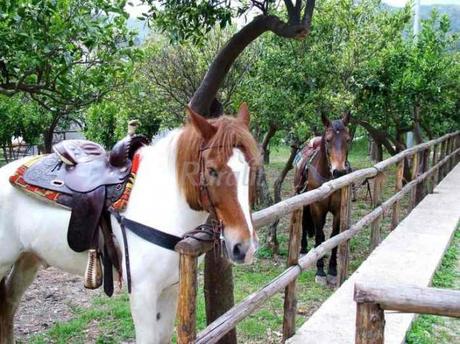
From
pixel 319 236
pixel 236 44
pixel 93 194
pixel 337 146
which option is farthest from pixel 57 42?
pixel 319 236

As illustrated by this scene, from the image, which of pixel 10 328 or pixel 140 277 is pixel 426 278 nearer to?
pixel 140 277

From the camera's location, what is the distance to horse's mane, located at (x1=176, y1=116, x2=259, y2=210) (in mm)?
1934

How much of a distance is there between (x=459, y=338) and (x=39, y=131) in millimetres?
13797

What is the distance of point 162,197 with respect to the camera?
7.53ft

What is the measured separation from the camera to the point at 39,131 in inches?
572

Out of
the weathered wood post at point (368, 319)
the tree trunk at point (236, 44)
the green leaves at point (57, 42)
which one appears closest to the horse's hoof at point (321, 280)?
the tree trunk at point (236, 44)

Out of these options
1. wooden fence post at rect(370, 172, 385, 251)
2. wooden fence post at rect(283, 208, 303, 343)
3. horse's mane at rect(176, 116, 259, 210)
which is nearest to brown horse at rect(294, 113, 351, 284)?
wooden fence post at rect(370, 172, 385, 251)

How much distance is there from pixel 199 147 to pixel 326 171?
3.87 metres

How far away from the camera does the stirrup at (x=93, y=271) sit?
247 centimetres

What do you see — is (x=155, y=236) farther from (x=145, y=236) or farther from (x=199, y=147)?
(x=199, y=147)

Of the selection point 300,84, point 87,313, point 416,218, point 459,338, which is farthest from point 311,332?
point 300,84

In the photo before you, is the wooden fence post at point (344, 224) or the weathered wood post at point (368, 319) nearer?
the weathered wood post at point (368, 319)

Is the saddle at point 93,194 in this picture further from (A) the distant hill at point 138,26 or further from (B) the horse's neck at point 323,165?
(B) the horse's neck at point 323,165

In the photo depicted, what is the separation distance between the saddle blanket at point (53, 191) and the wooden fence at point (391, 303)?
1.29 meters
